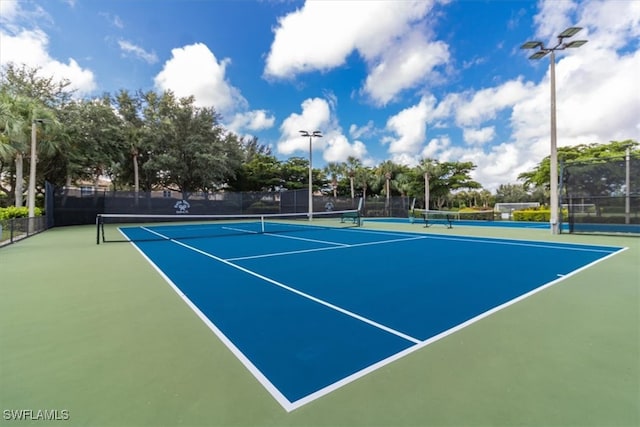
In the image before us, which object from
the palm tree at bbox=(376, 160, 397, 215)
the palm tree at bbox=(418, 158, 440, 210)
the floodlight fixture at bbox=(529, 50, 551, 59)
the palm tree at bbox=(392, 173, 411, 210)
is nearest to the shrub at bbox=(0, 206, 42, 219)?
the floodlight fixture at bbox=(529, 50, 551, 59)

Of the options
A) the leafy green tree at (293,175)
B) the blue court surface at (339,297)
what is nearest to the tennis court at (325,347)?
the blue court surface at (339,297)

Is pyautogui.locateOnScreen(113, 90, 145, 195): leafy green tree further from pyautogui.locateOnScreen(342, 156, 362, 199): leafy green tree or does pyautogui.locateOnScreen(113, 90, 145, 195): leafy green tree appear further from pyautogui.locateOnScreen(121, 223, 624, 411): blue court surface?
pyautogui.locateOnScreen(342, 156, 362, 199): leafy green tree

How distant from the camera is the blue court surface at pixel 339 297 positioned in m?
2.41

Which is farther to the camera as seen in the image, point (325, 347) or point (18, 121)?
point (18, 121)

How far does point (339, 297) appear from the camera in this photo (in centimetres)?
407

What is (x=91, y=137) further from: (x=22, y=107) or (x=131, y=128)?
(x=22, y=107)

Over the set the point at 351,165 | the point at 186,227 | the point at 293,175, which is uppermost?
the point at 351,165

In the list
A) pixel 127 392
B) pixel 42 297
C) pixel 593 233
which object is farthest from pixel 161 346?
pixel 593 233

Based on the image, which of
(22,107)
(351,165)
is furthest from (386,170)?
(22,107)

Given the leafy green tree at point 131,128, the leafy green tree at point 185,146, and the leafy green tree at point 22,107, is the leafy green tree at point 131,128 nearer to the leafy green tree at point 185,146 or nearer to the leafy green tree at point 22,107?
the leafy green tree at point 185,146

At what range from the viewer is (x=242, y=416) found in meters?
1.77

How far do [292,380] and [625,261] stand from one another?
7.78 meters

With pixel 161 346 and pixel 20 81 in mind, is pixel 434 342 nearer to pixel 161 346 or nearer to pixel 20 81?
pixel 161 346

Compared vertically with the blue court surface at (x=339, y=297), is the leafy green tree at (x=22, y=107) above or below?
above
